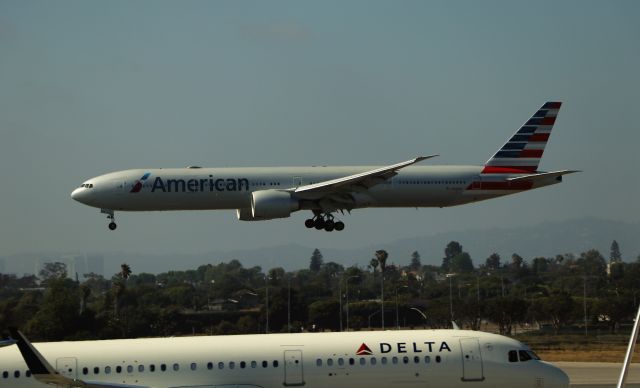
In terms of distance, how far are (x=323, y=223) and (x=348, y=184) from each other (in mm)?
4908

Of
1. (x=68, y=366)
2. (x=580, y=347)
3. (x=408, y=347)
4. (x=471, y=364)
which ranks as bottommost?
(x=580, y=347)

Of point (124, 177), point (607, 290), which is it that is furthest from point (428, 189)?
point (607, 290)

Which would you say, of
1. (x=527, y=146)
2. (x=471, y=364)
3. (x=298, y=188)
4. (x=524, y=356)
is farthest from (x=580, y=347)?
(x=471, y=364)

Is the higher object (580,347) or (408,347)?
(408,347)

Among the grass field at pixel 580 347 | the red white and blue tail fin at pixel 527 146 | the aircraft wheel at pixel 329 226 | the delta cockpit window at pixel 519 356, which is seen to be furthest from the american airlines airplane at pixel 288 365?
the grass field at pixel 580 347

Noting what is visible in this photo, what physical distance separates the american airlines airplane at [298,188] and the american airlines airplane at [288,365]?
33.0 meters

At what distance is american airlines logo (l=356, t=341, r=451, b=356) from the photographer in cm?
3438

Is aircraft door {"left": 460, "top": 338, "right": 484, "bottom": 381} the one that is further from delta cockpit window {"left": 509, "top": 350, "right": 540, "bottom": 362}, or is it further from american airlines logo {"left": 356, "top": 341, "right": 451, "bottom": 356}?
delta cockpit window {"left": 509, "top": 350, "right": 540, "bottom": 362}

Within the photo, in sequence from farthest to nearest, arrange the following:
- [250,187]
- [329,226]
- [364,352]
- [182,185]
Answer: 1. [329,226]
2. [250,187]
3. [182,185]
4. [364,352]

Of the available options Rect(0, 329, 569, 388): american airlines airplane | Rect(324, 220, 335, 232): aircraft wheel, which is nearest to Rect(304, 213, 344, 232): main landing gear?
Rect(324, 220, 335, 232): aircraft wheel

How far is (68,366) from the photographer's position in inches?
1341

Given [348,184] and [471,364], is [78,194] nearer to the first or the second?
[348,184]

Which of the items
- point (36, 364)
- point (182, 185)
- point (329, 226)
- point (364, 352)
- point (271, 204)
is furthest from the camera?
point (329, 226)

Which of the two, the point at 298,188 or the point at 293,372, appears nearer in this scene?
the point at 293,372
